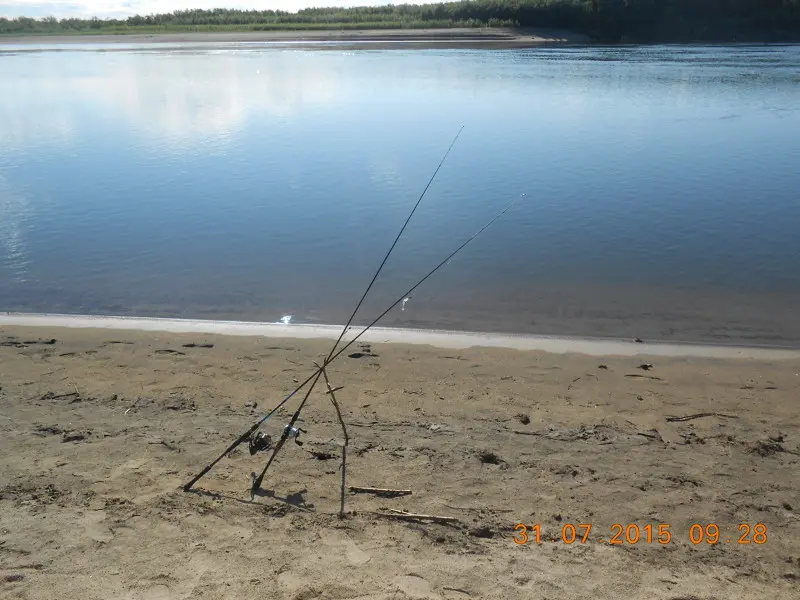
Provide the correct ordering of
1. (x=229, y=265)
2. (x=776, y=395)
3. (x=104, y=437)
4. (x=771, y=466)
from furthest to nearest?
(x=229, y=265) → (x=776, y=395) → (x=104, y=437) → (x=771, y=466)

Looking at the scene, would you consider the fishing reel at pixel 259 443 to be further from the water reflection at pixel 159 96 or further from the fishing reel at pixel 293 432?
the water reflection at pixel 159 96

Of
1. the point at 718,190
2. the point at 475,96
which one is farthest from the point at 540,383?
the point at 475,96

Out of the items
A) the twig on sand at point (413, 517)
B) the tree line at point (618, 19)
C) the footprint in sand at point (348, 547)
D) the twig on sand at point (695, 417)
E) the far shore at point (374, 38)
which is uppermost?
the tree line at point (618, 19)

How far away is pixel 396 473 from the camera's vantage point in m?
3.70

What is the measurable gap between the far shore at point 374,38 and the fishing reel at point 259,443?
112ft

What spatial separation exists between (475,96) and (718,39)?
27.8 metres

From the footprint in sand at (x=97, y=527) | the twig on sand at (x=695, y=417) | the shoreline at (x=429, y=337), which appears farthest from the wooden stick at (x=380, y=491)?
the shoreline at (x=429, y=337)

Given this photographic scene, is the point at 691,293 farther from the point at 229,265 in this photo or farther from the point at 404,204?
the point at 229,265

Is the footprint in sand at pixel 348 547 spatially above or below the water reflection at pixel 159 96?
below

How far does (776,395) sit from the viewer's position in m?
4.81

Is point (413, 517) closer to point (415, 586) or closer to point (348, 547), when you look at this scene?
point (348, 547)

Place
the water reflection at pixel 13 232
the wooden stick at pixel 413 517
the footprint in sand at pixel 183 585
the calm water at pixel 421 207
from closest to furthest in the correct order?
the footprint in sand at pixel 183 585 → the wooden stick at pixel 413 517 → the calm water at pixel 421 207 → the water reflection at pixel 13 232
